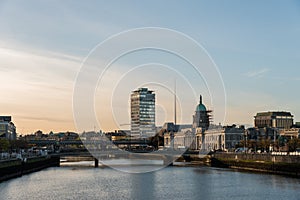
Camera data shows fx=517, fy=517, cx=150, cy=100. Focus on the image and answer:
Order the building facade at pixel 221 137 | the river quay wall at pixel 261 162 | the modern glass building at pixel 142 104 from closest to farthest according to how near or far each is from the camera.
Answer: the river quay wall at pixel 261 162, the modern glass building at pixel 142 104, the building facade at pixel 221 137

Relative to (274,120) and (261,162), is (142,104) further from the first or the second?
(274,120)

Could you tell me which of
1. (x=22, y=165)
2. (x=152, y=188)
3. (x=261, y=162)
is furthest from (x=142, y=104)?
(x=152, y=188)

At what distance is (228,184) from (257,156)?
69.7 feet

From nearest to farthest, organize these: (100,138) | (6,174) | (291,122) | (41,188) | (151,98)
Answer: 1. (41,188)
2. (6,174)
3. (151,98)
4. (100,138)
5. (291,122)

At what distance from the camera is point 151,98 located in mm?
62719

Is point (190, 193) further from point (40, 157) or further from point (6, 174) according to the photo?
point (40, 157)

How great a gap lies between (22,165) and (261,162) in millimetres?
28355

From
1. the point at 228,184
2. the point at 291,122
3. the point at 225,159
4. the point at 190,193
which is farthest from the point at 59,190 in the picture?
the point at 291,122

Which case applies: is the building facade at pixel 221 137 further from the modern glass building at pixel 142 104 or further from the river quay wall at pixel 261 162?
the modern glass building at pixel 142 104

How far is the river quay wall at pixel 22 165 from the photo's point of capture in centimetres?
5003

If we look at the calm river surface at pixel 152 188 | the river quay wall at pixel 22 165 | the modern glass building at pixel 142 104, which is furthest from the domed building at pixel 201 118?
the calm river surface at pixel 152 188

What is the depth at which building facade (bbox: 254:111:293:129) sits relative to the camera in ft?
524

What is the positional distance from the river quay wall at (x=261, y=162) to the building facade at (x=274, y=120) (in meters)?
82.3

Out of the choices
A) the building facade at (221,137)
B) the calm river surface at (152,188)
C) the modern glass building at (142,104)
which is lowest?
the calm river surface at (152,188)
